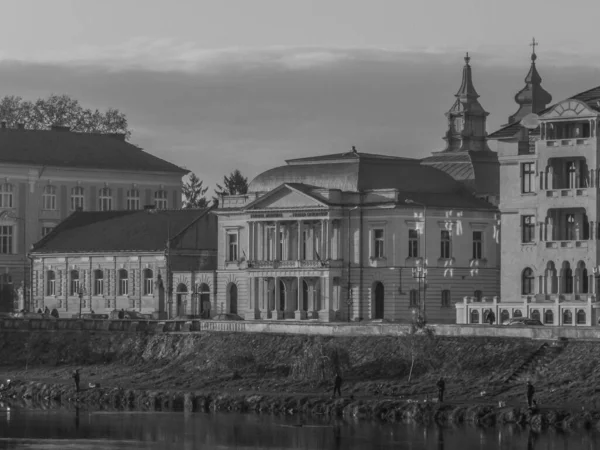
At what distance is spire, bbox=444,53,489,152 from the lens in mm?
159000

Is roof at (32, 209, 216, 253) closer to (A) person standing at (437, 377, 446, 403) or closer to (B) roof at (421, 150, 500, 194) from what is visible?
(B) roof at (421, 150, 500, 194)

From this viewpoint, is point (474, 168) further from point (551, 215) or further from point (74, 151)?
point (74, 151)

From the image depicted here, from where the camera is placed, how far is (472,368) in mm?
101312

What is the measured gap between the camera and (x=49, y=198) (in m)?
166

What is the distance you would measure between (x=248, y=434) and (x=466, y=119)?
Answer: 71237 millimetres

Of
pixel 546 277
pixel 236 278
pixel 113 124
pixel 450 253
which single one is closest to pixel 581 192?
pixel 546 277

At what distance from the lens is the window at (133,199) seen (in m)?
172

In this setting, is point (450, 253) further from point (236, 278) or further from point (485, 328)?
point (485, 328)

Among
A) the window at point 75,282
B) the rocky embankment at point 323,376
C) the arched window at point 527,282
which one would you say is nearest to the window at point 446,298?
the arched window at point 527,282

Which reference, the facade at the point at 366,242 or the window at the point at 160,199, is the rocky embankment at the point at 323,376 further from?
the window at the point at 160,199

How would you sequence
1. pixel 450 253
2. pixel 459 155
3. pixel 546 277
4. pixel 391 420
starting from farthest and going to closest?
pixel 459 155, pixel 450 253, pixel 546 277, pixel 391 420

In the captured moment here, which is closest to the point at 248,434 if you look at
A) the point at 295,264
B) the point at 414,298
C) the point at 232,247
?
the point at 414,298

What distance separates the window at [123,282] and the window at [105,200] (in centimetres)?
2099

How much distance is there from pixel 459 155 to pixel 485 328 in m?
45.9
